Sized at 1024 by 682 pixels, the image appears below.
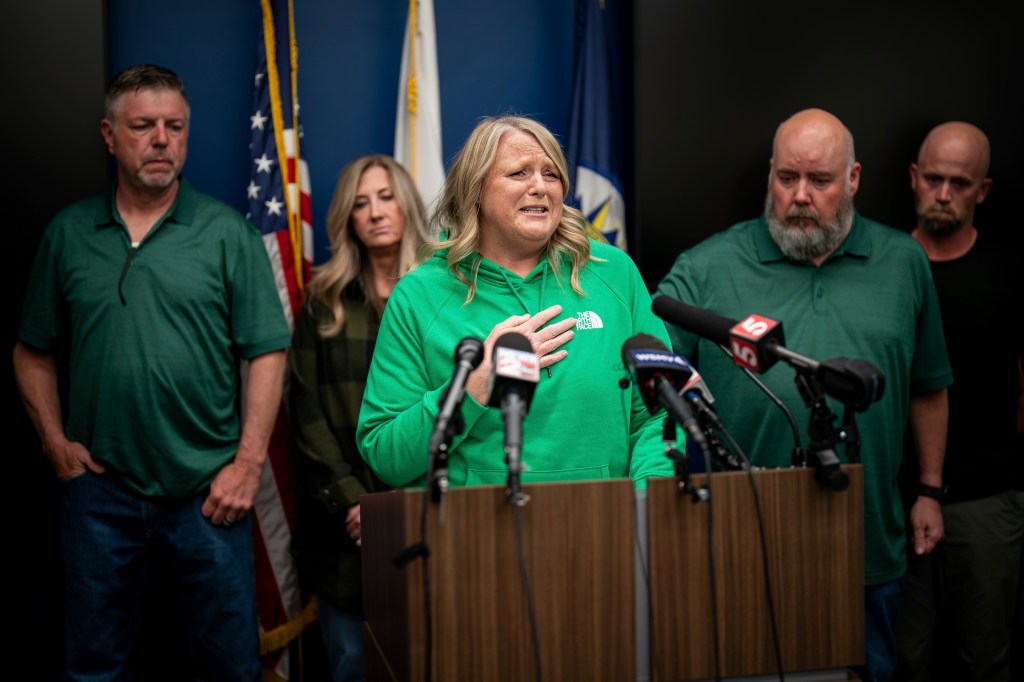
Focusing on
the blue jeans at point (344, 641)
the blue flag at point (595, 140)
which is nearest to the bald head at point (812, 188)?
the blue flag at point (595, 140)

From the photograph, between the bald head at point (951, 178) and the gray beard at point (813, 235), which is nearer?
the gray beard at point (813, 235)

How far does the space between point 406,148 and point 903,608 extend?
2654mm

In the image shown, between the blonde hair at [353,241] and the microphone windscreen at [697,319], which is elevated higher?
the blonde hair at [353,241]

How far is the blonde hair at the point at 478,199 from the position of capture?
7.93 feet

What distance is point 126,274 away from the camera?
3344 mm

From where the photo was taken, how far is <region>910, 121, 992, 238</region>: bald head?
3.72m

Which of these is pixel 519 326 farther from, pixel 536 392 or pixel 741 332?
pixel 741 332

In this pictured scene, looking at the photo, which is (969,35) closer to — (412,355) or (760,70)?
(760,70)

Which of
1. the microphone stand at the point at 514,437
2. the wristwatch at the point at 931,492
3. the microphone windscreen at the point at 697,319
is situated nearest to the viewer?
the microphone stand at the point at 514,437

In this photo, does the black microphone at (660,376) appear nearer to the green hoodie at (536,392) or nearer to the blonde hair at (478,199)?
the green hoodie at (536,392)

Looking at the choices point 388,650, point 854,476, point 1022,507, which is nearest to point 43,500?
point 388,650

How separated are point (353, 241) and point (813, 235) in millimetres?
1674

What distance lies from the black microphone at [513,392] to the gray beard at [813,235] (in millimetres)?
1810

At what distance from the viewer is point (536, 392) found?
2.22 meters
